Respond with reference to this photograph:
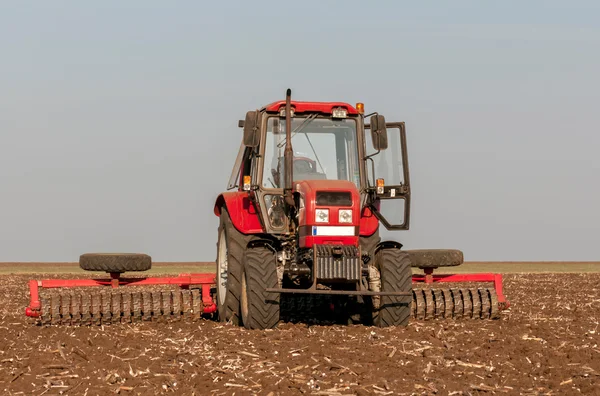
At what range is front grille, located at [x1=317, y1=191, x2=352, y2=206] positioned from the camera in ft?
38.3

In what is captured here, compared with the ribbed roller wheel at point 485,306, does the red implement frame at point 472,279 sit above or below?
above

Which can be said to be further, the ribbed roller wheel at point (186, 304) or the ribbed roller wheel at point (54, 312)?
the ribbed roller wheel at point (186, 304)

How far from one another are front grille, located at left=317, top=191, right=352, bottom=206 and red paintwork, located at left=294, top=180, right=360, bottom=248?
0.14 feet

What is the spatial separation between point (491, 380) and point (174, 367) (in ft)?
9.58

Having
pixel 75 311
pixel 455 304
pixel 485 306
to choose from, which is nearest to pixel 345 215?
pixel 455 304

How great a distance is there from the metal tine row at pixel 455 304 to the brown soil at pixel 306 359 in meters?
0.48

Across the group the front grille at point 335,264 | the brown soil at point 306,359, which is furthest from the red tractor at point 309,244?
the brown soil at point 306,359

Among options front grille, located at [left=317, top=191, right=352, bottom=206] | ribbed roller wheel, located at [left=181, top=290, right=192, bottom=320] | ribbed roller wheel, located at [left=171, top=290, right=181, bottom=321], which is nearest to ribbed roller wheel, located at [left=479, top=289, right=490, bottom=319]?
front grille, located at [left=317, top=191, right=352, bottom=206]

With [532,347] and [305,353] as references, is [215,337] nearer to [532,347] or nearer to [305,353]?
[305,353]

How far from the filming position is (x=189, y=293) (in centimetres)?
1370

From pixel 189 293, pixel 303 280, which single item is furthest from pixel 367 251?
pixel 189 293

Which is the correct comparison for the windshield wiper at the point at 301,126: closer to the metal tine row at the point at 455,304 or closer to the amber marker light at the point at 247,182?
the amber marker light at the point at 247,182

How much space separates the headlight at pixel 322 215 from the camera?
11.6m

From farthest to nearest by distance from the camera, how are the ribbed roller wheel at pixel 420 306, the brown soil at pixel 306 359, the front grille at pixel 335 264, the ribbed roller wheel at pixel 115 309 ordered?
the ribbed roller wheel at pixel 115 309 → the ribbed roller wheel at pixel 420 306 → the front grille at pixel 335 264 → the brown soil at pixel 306 359
